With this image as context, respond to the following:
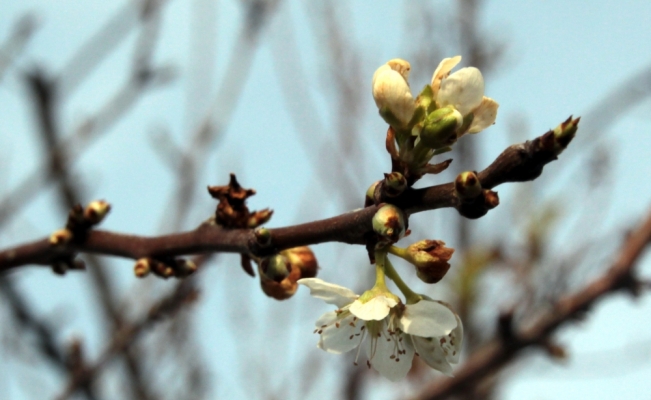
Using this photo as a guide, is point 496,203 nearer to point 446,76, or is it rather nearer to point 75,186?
point 446,76

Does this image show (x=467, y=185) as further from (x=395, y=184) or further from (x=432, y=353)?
(x=432, y=353)

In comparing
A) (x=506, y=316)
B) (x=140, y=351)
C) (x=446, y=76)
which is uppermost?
(x=140, y=351)

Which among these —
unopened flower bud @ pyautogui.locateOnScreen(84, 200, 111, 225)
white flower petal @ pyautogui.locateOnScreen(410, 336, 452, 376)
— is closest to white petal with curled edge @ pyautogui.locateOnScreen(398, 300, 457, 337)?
white flower petal @ pyautogui.locateOnScreen(410, 336, 452, 376)

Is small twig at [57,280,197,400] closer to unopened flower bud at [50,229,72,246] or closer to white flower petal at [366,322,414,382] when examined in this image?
unopened flower bud at [50,229,72,246]

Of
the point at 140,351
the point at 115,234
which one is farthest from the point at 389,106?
the point at 140,351

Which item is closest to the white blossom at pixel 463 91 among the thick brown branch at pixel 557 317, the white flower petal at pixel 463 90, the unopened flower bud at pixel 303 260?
the white flower petal at pixel 463 90

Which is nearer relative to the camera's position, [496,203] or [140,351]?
[496,203]

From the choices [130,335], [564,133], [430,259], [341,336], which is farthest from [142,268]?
[130,335]
